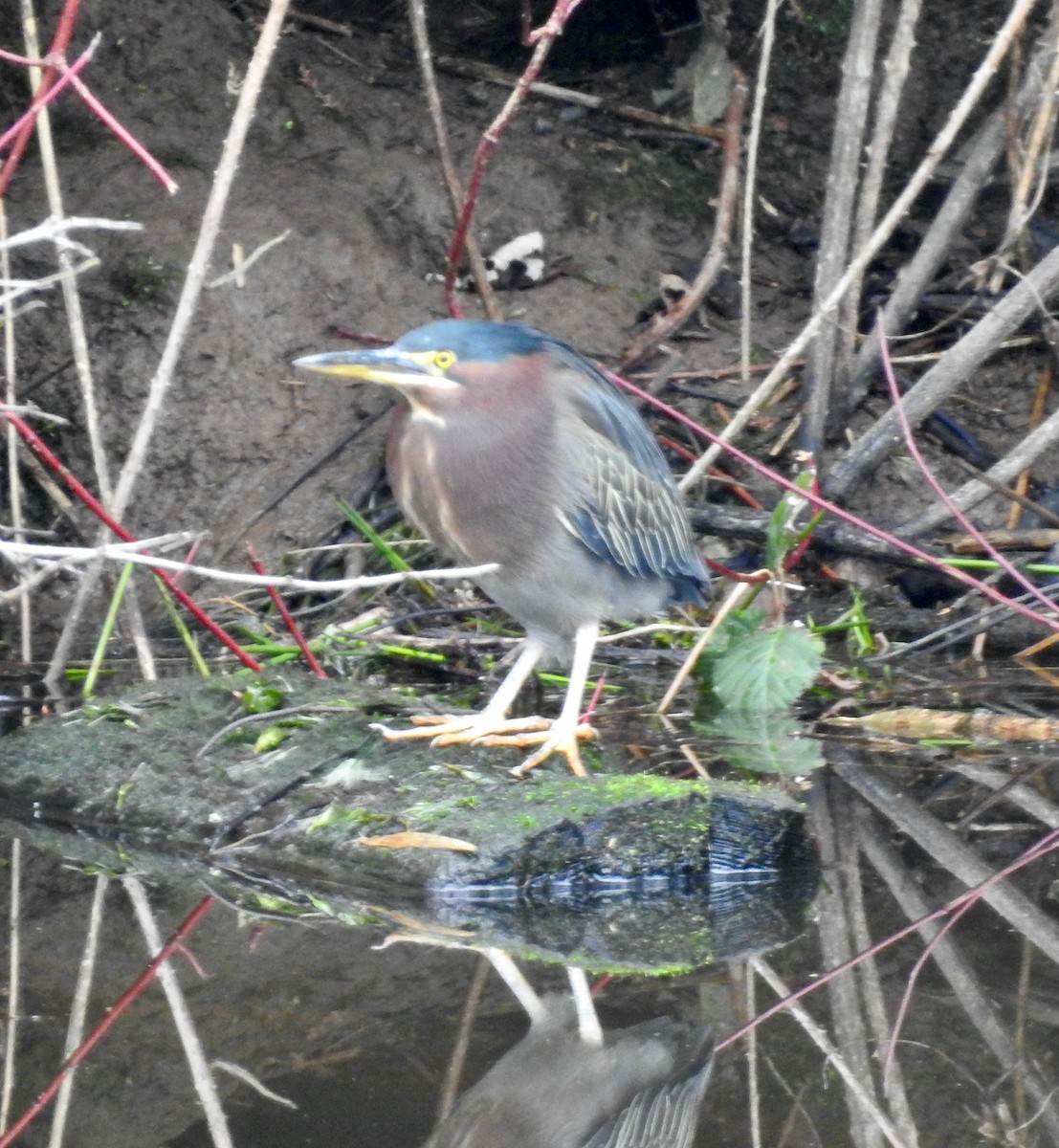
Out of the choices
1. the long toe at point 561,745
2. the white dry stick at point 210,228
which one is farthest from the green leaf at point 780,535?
the white dry stick at point 210,228

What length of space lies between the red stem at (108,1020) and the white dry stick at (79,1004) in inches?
0.5

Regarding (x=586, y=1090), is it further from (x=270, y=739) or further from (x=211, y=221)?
(x=211, y=221)

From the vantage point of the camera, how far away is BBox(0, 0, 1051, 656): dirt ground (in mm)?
6676

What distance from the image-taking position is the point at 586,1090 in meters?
2.86

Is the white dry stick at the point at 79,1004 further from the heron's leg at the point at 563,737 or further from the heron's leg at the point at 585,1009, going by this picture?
the heron's leg at the point at 563,737

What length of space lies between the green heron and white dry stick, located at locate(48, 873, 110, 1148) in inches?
36.3

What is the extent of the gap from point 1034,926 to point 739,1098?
94 centimetres

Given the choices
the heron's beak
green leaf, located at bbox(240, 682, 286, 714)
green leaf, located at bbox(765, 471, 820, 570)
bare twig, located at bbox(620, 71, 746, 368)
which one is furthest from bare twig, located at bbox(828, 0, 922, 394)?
green leaf, located at bbox(240, 682, 286, 714)

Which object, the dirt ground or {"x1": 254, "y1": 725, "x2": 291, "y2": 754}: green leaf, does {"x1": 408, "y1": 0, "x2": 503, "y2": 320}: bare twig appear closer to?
the dirt ground

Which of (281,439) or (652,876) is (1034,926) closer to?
(652,876)

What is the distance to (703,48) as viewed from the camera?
7723 mm

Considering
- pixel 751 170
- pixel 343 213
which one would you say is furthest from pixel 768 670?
pixel 343 213

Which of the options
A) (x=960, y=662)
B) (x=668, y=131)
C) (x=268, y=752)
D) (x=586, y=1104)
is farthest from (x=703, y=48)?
(x=586, y=1104)

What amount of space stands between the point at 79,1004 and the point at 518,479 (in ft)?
6.05
